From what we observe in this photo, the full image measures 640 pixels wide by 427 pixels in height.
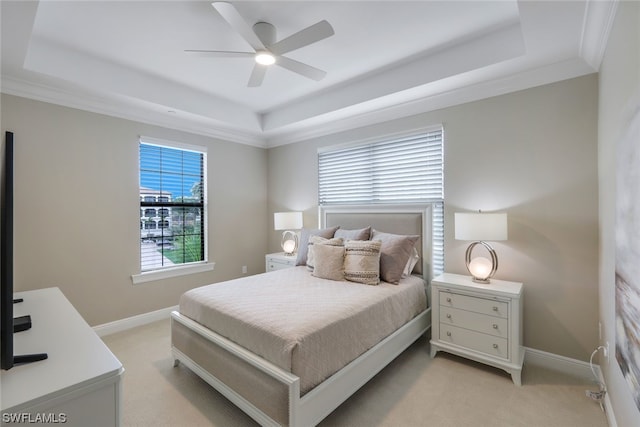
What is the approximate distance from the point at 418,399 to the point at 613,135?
211 centimetres

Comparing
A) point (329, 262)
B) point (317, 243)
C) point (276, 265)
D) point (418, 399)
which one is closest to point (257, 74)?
point (317, 243)

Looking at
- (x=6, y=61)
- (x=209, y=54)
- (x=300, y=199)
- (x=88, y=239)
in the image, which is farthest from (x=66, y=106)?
(x=300, y=199)

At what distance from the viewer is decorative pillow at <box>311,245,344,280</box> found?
111 inches

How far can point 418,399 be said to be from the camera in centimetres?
208

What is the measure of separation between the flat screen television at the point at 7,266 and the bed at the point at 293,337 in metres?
1.07

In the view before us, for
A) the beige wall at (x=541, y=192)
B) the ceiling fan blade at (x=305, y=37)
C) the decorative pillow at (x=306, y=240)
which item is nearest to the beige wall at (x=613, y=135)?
the beige wall at (x=541, y=192)

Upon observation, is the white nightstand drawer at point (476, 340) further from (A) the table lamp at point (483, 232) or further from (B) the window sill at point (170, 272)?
(B) the window sill at point (170, 272)

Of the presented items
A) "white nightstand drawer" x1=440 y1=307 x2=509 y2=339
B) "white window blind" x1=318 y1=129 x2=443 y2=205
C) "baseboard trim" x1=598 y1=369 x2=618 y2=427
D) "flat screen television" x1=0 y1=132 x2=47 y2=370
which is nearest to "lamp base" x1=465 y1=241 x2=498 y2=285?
"white nightstand drawer" x1=440 y1=307 x2=509 y2=339

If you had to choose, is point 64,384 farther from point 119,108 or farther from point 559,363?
point 559,363

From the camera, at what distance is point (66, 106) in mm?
2955

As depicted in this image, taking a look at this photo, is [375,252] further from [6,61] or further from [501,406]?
[6,61]

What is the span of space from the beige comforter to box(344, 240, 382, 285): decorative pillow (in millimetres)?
104

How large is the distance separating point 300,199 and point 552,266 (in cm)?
316

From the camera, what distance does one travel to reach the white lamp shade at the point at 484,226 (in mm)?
2385
